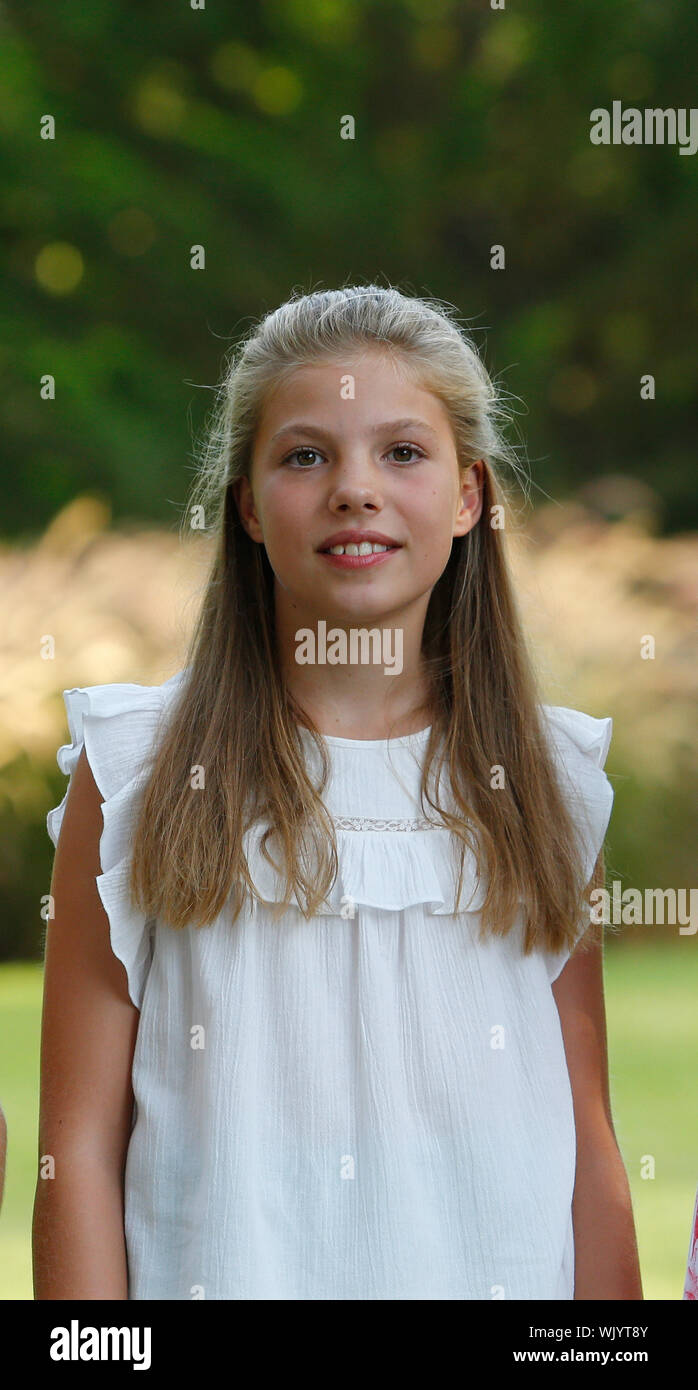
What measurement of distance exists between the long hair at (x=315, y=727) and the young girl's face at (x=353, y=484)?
3cm

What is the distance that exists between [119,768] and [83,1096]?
281 millimetres

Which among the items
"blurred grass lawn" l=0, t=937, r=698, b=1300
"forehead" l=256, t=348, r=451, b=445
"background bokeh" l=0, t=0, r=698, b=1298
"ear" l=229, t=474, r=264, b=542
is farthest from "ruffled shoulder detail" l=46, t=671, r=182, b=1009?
"background bokeh" l=0, t=0, r=698, b=1298

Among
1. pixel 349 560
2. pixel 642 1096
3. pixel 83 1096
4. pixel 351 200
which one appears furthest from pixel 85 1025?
pixel 351 200

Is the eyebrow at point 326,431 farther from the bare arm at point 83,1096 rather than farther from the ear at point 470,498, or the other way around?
the bare arm at point 83,1096

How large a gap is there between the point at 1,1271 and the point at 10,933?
251cm

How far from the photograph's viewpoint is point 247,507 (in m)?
1.46

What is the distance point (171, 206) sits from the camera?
7.46 m

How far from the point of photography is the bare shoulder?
4.33 feet

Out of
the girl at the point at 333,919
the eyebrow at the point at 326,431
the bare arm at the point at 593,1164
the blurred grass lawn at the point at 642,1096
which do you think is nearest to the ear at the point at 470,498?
the girl at the point at 333,919

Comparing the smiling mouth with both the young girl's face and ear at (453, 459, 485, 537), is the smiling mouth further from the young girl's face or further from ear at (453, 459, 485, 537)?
ear at (453, 459, 485, 537)

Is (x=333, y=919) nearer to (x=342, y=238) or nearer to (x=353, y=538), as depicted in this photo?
(x=353, y=538)

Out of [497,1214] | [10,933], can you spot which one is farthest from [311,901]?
[10,933]

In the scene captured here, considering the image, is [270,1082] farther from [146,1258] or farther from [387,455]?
[387,455]

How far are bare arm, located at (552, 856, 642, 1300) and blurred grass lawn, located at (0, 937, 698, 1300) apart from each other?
145cm
